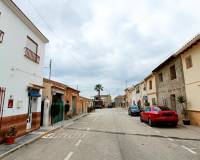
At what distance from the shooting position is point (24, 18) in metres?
10.3

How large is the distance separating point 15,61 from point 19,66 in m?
0.51

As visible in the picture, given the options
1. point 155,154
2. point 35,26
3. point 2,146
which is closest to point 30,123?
point 2,146

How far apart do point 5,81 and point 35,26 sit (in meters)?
4.65

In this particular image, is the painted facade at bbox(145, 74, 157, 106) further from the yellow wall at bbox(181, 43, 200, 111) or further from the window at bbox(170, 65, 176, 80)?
the yellow wall at bbox(181, 43, 200, 111)

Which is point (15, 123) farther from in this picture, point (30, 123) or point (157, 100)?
point (157, 100)

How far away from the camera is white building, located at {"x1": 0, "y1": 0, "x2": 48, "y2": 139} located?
8.63 m

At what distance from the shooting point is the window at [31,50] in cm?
1128

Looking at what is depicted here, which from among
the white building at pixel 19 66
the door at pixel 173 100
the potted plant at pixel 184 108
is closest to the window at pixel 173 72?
the door at pixel 173 100

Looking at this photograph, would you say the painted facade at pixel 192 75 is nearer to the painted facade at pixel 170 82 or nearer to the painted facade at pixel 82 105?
the painted facade at pixel 170 82

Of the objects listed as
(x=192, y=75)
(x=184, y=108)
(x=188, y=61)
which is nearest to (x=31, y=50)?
(x=192, y=75)

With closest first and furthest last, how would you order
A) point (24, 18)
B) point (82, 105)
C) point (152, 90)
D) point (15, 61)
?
point (15, 61), point (24, 18), point (152, 90), point (82, 105)

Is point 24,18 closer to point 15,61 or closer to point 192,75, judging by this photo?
point 15,61

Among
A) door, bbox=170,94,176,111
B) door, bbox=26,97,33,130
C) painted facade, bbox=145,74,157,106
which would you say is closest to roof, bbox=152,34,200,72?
door, bbox=170,94,176,111

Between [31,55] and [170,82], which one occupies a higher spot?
[31,55]
